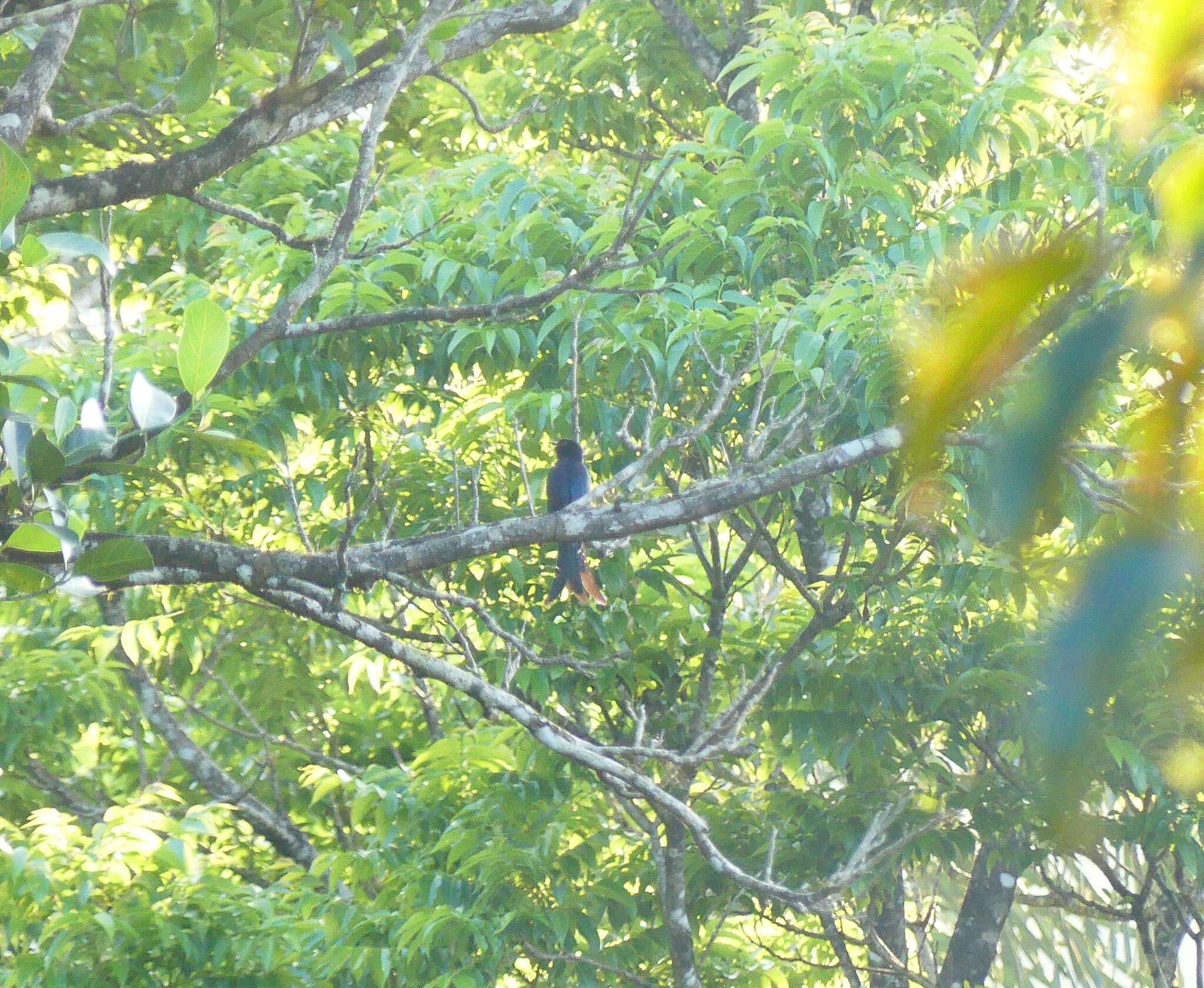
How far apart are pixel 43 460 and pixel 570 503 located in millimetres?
2129

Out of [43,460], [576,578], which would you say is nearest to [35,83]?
[43,460]

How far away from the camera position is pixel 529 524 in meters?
2.37

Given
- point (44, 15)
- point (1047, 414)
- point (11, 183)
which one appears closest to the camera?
point (1047, 414)

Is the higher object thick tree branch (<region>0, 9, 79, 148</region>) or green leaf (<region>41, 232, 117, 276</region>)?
thick tree branch (<region>0, 9, 79, 148</region>)

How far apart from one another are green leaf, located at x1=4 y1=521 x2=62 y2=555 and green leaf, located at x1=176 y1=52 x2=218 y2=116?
3.50 feet

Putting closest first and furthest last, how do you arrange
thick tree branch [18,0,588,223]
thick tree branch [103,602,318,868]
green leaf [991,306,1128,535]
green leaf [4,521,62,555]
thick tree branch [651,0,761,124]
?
green leaf [991,306,1128,535] → green leaf [4,521,62,555] → thick tree branch [18,0,588,223] → thick tree branch [103,602,318,868] → thick tree branch [651,0,761,124]

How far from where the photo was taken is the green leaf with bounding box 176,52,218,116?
2354mm

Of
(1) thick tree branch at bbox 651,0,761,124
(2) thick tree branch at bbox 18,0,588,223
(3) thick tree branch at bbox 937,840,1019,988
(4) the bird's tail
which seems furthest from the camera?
(1) thick tree branch at bbox 651,0,761,124

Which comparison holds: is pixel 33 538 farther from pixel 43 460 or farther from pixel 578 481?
pixel 578 481

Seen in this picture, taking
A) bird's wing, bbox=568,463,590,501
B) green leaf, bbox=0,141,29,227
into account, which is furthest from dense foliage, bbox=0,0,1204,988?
green leaf, bbox=0,141,29,227

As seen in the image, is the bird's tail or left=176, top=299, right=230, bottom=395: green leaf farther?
the bird's tail

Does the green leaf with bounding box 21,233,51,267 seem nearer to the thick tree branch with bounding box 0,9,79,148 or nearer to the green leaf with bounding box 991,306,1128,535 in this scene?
the thick tree branch with bounding box 0,9,79,148

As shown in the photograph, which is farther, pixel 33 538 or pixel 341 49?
pixel 341 49

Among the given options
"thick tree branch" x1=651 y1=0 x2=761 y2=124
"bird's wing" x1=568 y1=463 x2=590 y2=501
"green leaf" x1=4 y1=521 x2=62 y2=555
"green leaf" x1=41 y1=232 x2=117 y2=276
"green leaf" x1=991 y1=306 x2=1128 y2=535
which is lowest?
"green leaf" x1=991 y1=306 x2=1128 y2=535
